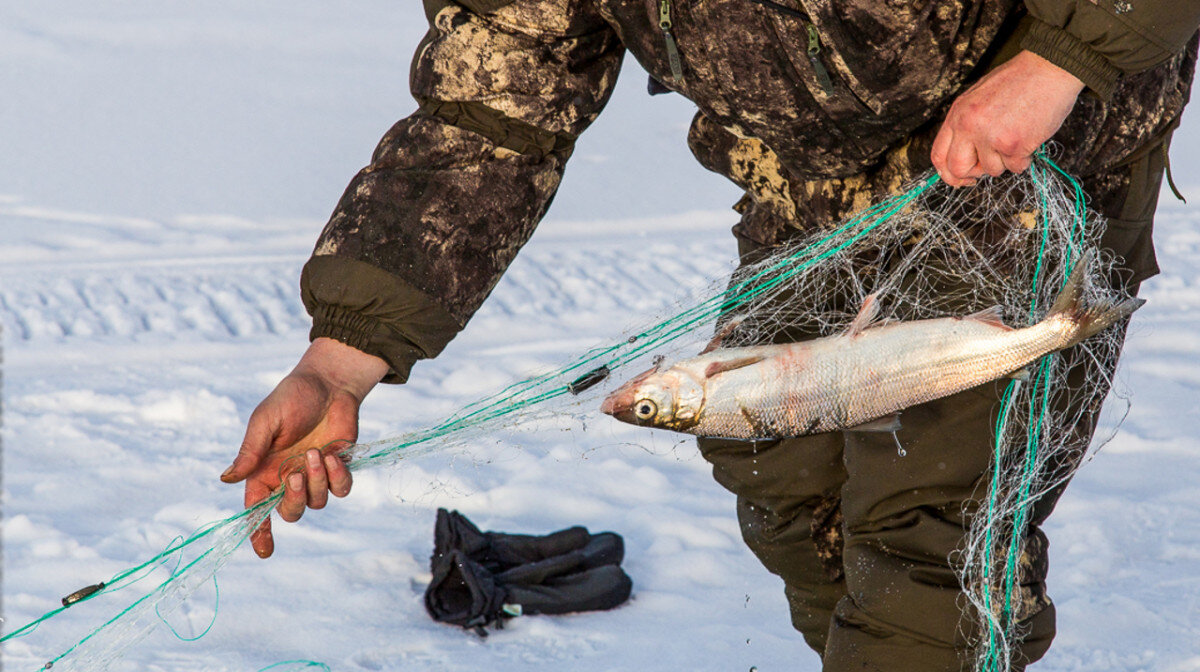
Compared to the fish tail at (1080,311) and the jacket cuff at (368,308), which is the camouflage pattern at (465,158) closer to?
the jacket cuff at (368,308)

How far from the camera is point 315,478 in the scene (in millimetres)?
2055

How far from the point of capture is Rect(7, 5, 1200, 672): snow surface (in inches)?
124

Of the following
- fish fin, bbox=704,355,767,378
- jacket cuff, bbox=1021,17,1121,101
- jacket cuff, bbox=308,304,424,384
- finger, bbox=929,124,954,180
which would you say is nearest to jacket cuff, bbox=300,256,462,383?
jacket cuff, bbox=308,304,424,384

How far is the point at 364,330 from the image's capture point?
218 centimetres

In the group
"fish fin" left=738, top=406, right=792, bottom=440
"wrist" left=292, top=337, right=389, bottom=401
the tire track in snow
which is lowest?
the tire track in snow

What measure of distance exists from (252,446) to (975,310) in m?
1.37

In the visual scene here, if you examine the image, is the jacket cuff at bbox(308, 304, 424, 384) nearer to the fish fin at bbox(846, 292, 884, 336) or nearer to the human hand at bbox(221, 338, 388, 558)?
the human hand at bbox(221, 338, 388, 558)

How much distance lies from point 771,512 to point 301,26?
8.83 metres

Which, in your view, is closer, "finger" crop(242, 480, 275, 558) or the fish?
the fish

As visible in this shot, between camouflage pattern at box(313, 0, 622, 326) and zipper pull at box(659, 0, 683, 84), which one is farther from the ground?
zipper pull at box(659, 0, 683, 84)

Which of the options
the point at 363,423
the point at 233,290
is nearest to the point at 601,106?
the point at 363,423

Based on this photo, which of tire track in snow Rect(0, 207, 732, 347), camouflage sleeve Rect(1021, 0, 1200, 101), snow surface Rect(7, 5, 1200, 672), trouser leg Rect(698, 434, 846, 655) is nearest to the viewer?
camouflage sleeve Rect(1021, 0, 1200, 101)

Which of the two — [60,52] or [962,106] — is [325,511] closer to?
[962,106]

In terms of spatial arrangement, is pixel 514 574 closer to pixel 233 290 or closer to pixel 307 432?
pixel 307 432
